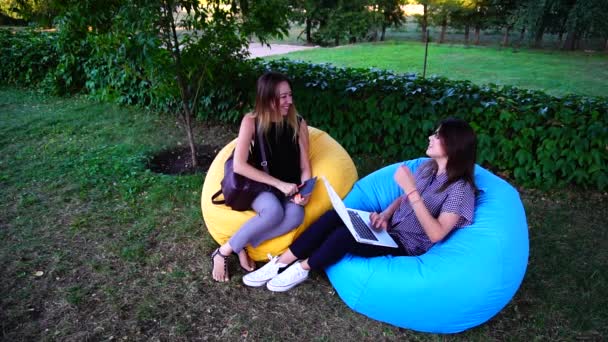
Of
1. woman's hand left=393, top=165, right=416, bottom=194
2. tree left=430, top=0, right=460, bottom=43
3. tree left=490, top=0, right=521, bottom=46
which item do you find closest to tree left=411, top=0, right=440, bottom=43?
tree left=430, top=0, right=460, bottom=43

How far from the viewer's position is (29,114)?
7.43 meters

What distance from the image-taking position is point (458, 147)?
2646mm

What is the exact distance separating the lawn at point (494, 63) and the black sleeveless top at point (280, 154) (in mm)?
8528

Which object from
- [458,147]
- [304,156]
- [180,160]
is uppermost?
[458,147]

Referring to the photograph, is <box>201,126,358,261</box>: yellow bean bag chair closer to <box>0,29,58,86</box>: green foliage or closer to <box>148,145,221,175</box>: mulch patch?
<box>148,145,221,175</box>: mulch patch

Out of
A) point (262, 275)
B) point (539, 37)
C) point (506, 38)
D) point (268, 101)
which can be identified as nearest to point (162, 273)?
point (262, 275)

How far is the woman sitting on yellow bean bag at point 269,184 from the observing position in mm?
3219

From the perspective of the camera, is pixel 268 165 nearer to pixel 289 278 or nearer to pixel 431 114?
pixel 289 278

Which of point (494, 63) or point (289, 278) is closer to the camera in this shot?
point (289, 278)

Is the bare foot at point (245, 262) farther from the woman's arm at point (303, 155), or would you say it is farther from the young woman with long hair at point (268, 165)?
the woman's arm at point (303, 155)

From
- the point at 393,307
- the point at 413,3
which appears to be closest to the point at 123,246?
the point at 393,307

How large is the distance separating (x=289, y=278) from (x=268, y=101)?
1.28 meters

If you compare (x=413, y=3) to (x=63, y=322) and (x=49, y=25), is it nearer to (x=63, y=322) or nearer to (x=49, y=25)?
(x=49, y=25)

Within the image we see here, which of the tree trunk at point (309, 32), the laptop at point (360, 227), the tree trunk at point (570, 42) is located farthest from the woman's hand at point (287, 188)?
the tree trunk at point (309, 32)
